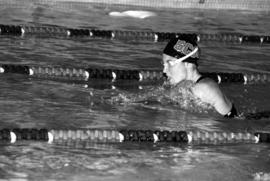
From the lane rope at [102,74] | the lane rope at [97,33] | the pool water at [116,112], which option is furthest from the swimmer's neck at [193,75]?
the lane rope at [97,33]

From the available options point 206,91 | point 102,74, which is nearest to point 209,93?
point 206,91

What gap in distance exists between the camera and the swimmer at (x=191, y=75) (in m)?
5.17

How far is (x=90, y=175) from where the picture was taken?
156 inches

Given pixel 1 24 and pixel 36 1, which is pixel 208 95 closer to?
pixel 1 24

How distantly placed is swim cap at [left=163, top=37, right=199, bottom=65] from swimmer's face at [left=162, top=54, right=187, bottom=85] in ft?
0.16

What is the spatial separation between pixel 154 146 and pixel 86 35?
4362 mm

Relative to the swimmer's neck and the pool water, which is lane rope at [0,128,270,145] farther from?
the swimmer's neck

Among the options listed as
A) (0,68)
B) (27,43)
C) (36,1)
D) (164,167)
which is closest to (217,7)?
(36,1)

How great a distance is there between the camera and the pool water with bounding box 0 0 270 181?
13.6 ft

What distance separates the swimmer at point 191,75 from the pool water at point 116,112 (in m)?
0.14

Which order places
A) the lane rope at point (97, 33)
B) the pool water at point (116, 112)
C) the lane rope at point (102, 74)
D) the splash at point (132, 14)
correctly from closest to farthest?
the pool water at point (116, 112), the lane rope at point (102, 74), the lane rope at point (97, 33), the splash at point (132, 14)

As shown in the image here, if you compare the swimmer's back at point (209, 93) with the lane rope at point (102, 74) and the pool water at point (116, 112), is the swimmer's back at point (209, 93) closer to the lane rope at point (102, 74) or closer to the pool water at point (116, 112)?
the pool water at point (116, 112)

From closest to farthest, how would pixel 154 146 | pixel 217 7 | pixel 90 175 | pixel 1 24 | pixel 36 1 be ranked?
pixel 90 175 < pixel 154 146 < pixel 1 24 < pixel 36 1 < pixel 217 7

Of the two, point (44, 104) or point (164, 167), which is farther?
point (44, 104)
